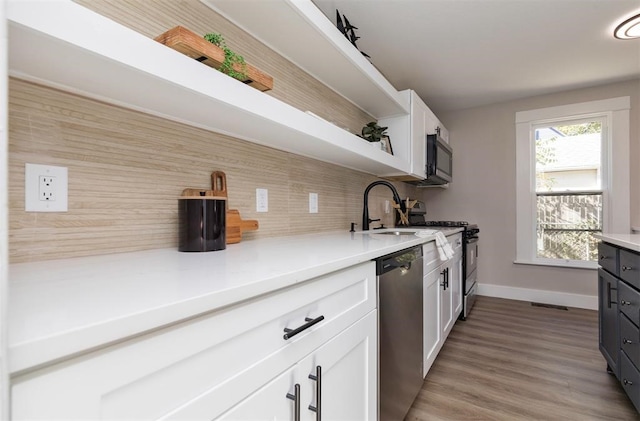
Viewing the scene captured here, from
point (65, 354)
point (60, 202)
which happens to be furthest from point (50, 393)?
point (60, 202)

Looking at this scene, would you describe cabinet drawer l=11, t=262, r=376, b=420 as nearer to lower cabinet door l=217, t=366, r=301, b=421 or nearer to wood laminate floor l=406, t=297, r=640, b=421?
lower cabinet door l=217, t=366, r=301, b=421

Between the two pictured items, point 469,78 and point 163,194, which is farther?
point 469,78

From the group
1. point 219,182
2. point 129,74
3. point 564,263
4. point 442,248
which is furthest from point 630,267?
point 564,263

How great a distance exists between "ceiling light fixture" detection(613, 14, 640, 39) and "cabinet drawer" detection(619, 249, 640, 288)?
1.59 meters

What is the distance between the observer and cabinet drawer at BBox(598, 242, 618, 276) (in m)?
1.66

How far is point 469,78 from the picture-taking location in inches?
117

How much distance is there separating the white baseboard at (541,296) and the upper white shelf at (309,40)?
279 cm

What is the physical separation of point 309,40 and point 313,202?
0.86 meters

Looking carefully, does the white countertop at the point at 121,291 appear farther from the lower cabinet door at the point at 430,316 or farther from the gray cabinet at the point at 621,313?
the gray cabinet at the point at 621,313

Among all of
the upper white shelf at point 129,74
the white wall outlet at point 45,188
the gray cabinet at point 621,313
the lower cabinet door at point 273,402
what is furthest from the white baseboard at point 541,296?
the white wall outlet at point 45,188

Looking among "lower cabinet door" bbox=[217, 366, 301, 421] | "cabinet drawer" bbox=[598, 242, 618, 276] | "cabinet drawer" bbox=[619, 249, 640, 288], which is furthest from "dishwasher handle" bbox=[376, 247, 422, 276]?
"cabinet drawer" bbox=[598, 242, 618, 276]

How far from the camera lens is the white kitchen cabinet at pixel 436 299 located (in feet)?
5.69

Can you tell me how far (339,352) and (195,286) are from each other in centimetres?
54

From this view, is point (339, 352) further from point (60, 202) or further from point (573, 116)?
point (573, 116)
